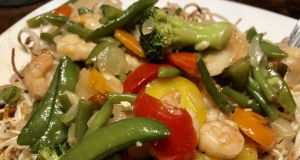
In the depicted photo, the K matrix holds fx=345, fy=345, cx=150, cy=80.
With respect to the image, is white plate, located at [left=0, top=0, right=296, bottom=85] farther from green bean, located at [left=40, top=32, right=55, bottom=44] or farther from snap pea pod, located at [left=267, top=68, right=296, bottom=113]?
snap pea pod, located at [left=267, top=68, right=296, bottom=113]

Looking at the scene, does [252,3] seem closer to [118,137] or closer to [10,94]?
[10,94]

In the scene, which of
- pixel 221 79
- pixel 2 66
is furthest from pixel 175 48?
pixel 2 66

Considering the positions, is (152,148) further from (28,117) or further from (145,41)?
(28,117)

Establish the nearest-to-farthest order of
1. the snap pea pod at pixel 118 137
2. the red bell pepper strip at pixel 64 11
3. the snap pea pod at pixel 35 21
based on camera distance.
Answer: the snap pea pod at pixel 118 137
the red bell pepper strip at pixel 64 11
the snap pea pod at pixel 35 21

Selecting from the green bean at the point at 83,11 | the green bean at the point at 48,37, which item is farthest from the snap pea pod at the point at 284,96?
the green bean at the point at 48,37

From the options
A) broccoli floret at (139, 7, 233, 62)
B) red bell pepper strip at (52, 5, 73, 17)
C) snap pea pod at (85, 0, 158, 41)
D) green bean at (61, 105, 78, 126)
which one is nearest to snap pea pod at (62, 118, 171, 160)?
green bean at (61, 105, 78, 126)

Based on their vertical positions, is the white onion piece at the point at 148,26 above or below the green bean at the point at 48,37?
above

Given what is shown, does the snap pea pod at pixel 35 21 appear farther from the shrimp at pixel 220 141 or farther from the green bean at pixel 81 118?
the shrimp at pixel 220 141

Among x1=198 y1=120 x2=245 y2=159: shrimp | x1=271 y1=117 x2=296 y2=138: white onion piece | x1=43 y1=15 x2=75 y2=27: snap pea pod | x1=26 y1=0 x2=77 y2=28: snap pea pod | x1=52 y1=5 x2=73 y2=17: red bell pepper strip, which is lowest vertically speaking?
x1=26 y1=0 x2=77 y2=28: snap pea pod
